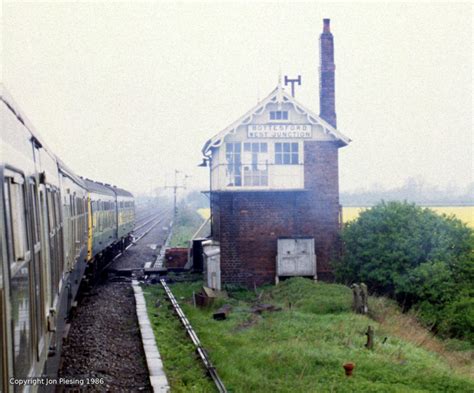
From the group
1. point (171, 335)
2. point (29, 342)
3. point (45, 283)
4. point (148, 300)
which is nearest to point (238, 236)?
point (148, 300)

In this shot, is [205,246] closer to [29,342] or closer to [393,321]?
[393,321]

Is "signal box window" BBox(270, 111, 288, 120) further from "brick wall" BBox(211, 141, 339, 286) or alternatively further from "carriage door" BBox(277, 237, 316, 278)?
"carriage door" BBox(277, 237, 316, 278)

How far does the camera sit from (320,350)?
33.3ft

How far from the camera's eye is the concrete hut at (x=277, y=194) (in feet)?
65.9

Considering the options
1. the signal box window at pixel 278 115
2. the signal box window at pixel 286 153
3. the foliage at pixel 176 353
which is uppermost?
the signal box window at pixel 278 115

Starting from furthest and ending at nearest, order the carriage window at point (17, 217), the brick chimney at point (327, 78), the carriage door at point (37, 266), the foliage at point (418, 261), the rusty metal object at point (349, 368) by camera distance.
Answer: the brick chimney at point (327, 78) < the foliage at point (418, 261) < the rusty metal object at point (349, 368) < the carriage door at point (37, 266) < the carriage window at point (17, 217)

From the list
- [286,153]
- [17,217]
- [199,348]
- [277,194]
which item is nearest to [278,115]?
[286,153]

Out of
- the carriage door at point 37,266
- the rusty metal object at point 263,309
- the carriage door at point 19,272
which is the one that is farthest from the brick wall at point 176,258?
the carriage door at point 19,272

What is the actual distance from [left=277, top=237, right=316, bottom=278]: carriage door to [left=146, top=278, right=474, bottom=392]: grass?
11.6ft

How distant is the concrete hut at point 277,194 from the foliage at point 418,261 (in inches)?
71.6

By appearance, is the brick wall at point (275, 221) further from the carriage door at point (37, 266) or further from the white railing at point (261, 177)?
the carriage door at point (37, 266)

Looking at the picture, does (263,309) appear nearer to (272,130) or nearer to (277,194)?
(277,194)

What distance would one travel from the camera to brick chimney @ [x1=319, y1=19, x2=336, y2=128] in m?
21.6

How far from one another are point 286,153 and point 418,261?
565 cm
